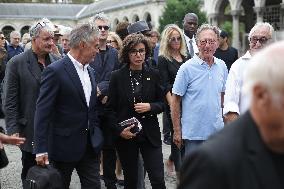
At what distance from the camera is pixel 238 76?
4.80 meters

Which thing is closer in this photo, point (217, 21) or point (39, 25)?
point (39, 25)

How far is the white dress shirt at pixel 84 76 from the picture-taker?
15.0ft

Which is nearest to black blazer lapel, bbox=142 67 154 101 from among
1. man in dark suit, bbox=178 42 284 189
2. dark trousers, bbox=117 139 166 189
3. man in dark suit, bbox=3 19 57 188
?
dark trousers, bbox=117 139 166 189

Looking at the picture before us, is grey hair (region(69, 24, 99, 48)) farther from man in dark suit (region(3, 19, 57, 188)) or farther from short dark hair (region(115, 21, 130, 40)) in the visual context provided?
short dark hair (region(115, 21, 130, 40))

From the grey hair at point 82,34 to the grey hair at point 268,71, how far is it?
2843 mm

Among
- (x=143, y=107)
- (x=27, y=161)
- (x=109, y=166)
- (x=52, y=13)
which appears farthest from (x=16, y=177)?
(x=52, y=13)

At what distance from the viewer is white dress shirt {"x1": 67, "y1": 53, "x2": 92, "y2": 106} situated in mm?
4578

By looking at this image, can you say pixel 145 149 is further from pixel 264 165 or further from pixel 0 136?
pixel 264 165

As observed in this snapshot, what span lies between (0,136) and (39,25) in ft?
4.32

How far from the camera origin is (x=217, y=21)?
39.6 m

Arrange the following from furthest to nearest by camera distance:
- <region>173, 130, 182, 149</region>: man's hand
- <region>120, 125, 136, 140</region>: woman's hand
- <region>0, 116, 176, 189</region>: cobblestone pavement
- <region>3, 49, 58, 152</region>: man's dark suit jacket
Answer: <region>0, 116, 176, 189</region>: cobblestone pavement < <region>173, 130, 182, 149</region>: man's hand < <region>120, 125, 136, 140</region>: woman's hand < <region>3, 49, 58, 152</region>: man's dark suit jacket

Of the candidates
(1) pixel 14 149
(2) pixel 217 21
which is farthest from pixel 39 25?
(2) pixel 217 21

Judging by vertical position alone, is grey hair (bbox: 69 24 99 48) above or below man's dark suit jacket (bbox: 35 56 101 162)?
above

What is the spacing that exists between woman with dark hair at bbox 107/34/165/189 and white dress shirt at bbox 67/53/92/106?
0.55m
